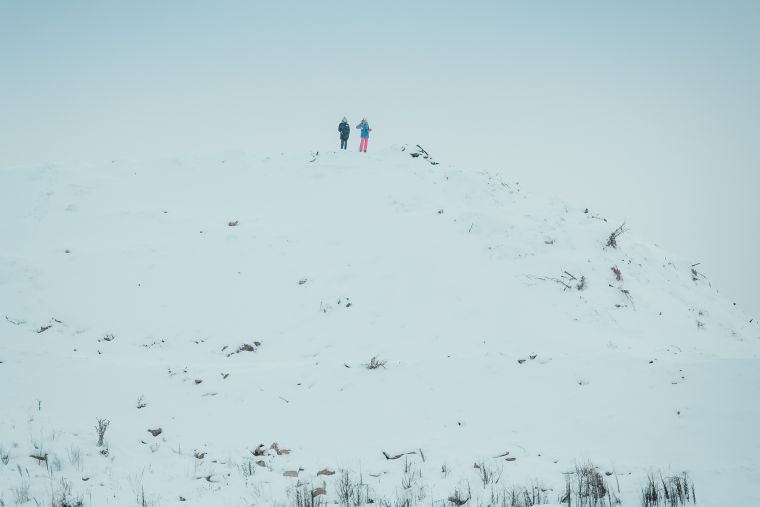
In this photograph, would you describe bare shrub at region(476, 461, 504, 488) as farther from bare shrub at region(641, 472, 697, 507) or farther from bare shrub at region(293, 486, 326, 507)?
bare shrub at region(293, 486, 326, 507)

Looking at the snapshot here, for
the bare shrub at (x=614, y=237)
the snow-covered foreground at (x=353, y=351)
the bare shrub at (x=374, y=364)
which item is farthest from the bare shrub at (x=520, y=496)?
the bare shrub at (x=614, y=237)

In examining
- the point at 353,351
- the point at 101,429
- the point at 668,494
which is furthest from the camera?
the point at 353,351

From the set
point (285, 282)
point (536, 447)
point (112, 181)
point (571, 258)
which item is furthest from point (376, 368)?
point (112, 181)

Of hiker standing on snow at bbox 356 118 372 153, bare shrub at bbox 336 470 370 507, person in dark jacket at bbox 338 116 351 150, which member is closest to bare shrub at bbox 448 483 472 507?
bare shrub at bbox 336 470 370 507

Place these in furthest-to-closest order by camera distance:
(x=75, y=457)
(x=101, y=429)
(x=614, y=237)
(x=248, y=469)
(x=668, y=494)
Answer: (x=614, y=237), (x=101, y=429), (x=248, y=469), (x=75, y=457), (x=668, y=494)

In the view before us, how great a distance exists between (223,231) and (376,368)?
8.49 m

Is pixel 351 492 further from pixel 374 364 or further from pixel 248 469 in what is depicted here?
pixel 374 364

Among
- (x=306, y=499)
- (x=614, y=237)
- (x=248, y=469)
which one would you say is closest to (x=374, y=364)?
(x=248, y=469)

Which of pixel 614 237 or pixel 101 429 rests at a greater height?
pixel 614 237

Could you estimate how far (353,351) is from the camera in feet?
33.1

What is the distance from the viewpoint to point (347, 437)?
7781mm

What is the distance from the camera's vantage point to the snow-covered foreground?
657cm

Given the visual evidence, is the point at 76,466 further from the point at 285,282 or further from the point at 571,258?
the point at 571,258

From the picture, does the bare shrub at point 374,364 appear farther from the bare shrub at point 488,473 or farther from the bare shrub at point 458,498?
the bare shrub at point 458,498
